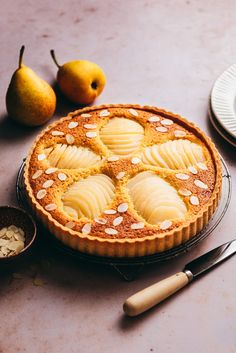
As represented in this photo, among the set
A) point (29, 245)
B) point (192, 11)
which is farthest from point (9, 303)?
point (192, 11)

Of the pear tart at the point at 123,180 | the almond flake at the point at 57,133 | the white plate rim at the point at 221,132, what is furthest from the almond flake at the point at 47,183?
the white plate rim at the point at 221,132

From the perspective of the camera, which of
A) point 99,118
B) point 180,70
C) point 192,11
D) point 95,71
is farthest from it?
point 192,11

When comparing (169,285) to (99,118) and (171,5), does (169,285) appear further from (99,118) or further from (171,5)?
(171,5)

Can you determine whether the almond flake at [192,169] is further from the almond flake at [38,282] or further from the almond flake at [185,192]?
the almond flake at [38,282]

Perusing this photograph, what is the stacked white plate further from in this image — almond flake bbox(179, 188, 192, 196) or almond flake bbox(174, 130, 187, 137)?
almond flake bbox(179, 188, 192, 196)

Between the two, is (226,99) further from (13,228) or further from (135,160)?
(13,228)

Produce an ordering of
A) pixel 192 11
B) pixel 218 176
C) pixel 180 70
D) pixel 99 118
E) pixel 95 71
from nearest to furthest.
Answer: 1. pixel 218 176
2. pixel 99 118
3. pixel 95 71
4. pixel 180 70
5. pixel 192 11
